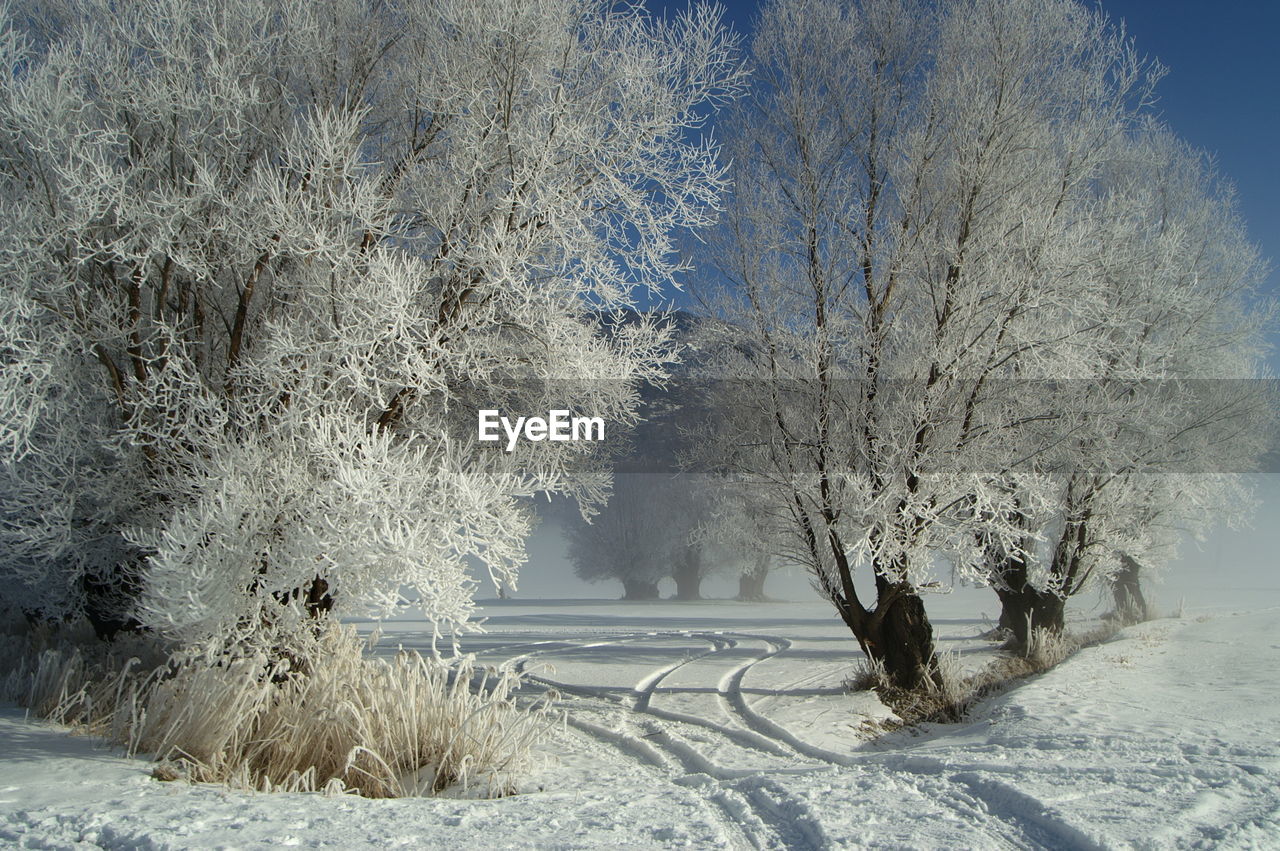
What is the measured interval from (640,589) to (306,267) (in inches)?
1223

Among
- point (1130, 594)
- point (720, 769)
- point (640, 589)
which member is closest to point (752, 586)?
point (640, 589)

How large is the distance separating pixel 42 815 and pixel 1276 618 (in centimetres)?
1569

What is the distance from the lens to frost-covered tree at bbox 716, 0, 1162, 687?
8242mm

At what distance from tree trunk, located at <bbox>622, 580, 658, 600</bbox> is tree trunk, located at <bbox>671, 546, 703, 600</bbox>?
99cm

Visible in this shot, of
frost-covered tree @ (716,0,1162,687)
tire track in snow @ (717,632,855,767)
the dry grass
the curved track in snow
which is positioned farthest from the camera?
frost-covered tree @ (716,0,1162,687)

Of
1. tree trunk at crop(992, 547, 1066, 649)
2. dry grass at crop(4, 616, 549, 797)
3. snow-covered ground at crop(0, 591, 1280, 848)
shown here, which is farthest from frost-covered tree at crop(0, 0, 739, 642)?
tree trunk at crop(992, 547, 1066, 649)

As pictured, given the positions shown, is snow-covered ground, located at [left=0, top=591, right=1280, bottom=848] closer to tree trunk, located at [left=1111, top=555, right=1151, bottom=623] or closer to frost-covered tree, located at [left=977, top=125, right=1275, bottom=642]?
frost-covered tree, located at [left=977, top=125, right=1275, bottom=642]

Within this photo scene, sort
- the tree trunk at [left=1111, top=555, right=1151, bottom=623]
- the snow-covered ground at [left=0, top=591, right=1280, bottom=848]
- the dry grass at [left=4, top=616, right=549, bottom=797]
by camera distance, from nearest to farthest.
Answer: the snow-covered ground at [left=0, top=591, right=1280, bottom=848]
the dry grass at [left=4, top=616, right=549, bottom=797]
the tree trunk at [left=1111, top=555, right=1151, bottom=623]

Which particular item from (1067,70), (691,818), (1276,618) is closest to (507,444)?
(691,818)

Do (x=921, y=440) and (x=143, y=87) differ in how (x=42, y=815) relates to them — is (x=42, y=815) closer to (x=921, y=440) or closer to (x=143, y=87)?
(x=143, y=87)

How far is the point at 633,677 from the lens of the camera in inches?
414

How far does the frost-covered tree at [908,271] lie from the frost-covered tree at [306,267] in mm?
2218

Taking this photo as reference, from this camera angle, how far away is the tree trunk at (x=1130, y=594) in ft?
55.7

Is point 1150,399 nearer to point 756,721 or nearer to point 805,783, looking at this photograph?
point 756,721
